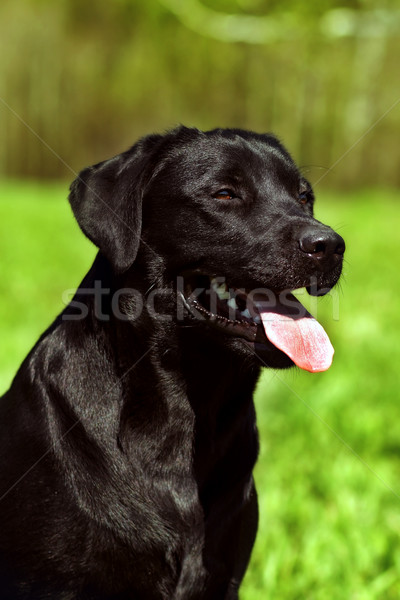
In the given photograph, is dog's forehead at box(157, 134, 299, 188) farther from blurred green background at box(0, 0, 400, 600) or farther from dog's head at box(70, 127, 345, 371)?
blurred green background at box(0, 0, 400, 600)

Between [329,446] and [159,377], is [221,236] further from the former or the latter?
[329,446]

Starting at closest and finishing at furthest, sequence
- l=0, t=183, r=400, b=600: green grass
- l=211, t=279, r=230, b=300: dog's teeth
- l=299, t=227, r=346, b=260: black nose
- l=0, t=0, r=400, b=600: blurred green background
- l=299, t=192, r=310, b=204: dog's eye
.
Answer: l=299, t=227, r=346, b=260: black nose < l=211, t=279, r=230, b=300: dog's teeth < l=299, t=192, r=310, b=204: dog's eye < l=0, t=183, r=400, b=600: green grass < l=0, t=0, r=400, b=600: blurred green background

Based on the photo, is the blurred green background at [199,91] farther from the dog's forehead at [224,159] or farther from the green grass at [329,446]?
the dog's forehead at [224,159]

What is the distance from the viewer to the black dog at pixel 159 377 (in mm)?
2428

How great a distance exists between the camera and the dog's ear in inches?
104

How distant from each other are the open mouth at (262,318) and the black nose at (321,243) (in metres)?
0.21

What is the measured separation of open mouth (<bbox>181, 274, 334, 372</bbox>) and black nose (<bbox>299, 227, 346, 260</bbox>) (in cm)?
21

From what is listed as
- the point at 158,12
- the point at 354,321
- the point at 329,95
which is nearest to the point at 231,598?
the point at 354,321

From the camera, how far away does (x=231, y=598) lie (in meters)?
2.71

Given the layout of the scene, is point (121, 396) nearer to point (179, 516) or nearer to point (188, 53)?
point (179, 516)

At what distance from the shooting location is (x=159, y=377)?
269 centimetres

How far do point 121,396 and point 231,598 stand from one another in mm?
843

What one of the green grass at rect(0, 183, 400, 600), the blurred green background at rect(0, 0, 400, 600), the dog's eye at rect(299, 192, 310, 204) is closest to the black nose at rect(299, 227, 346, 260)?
the dog's eye at rect(299, 192, 310, 204)

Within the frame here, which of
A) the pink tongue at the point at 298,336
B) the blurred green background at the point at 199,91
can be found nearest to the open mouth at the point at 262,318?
the pink tongue at the point at 298,336
